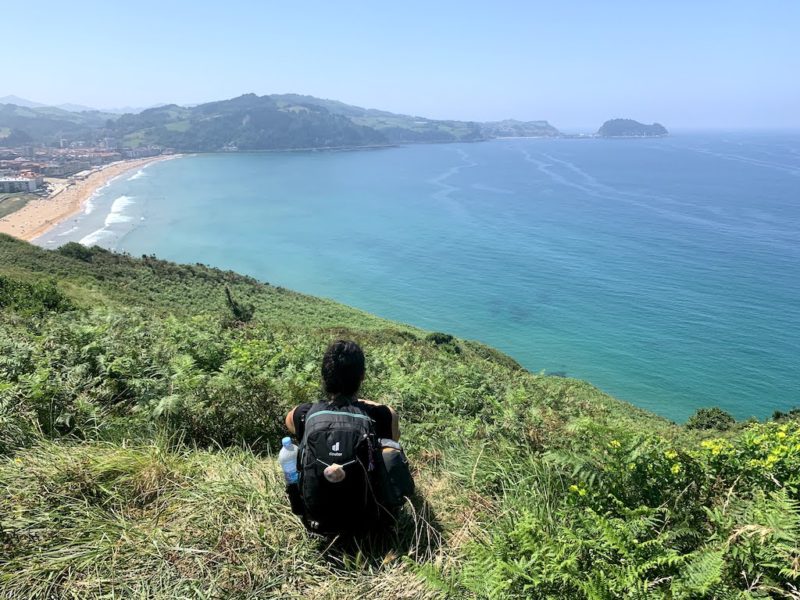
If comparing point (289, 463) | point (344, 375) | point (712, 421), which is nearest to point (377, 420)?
point (344, 375)

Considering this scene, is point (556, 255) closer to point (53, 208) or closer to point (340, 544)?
point (340, 544)

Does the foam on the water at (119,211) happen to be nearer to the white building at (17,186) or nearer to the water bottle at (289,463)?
the white building at (17,186)

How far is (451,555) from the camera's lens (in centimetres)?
314

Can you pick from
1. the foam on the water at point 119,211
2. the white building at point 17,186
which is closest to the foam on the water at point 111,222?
the foam on the water at point 119,211

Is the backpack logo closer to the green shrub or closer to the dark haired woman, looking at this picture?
the dark haired woman

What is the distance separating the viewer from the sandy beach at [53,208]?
6850cm

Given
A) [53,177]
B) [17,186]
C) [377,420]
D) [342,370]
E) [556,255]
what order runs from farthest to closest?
[53,177] < [17,186] < [556,255] < [377,420] < [342,370]

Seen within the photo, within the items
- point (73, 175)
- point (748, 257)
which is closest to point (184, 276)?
point (748, 257)

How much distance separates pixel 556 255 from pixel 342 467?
209 ft

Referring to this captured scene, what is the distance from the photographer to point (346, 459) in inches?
114

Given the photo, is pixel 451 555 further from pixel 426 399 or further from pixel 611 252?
pixel 611 252

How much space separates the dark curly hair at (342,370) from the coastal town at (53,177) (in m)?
77.6

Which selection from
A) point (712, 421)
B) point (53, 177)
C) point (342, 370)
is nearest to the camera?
point (342, 370)

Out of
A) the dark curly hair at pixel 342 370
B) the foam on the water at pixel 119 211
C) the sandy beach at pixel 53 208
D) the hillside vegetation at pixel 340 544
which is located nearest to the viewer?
the hillside vegetation at pixel 340 544
